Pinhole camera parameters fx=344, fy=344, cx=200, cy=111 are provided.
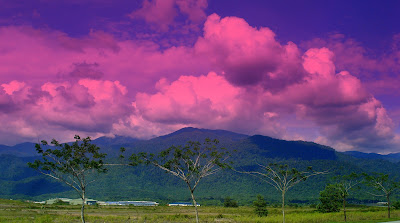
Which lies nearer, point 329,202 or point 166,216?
point 166,216

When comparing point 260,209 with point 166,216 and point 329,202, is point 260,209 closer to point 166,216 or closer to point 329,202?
point 329,202

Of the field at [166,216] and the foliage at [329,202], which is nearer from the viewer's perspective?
the field at [166,216]

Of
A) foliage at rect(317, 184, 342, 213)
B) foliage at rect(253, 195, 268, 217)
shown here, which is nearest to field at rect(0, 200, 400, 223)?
foliage at rect(253, 195, 268, 217)

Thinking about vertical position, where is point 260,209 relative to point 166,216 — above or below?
above

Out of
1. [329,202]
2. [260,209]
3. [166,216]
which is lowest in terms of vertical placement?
[166,216]

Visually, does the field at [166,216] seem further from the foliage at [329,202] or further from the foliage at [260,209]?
the foliage at [329,202]

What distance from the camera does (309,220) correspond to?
53.2 meters

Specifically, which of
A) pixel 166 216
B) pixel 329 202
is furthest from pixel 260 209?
pixel 166 216

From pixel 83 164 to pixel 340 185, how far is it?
41.1 m

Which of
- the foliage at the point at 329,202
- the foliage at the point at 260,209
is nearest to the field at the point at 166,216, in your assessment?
the foliage at the point at 260,209

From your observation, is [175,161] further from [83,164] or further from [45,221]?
[45,221]

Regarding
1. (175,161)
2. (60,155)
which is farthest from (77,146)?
(175,161)

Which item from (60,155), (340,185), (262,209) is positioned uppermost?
(60,155)

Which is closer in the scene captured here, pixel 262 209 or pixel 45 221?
pixel 45 221
